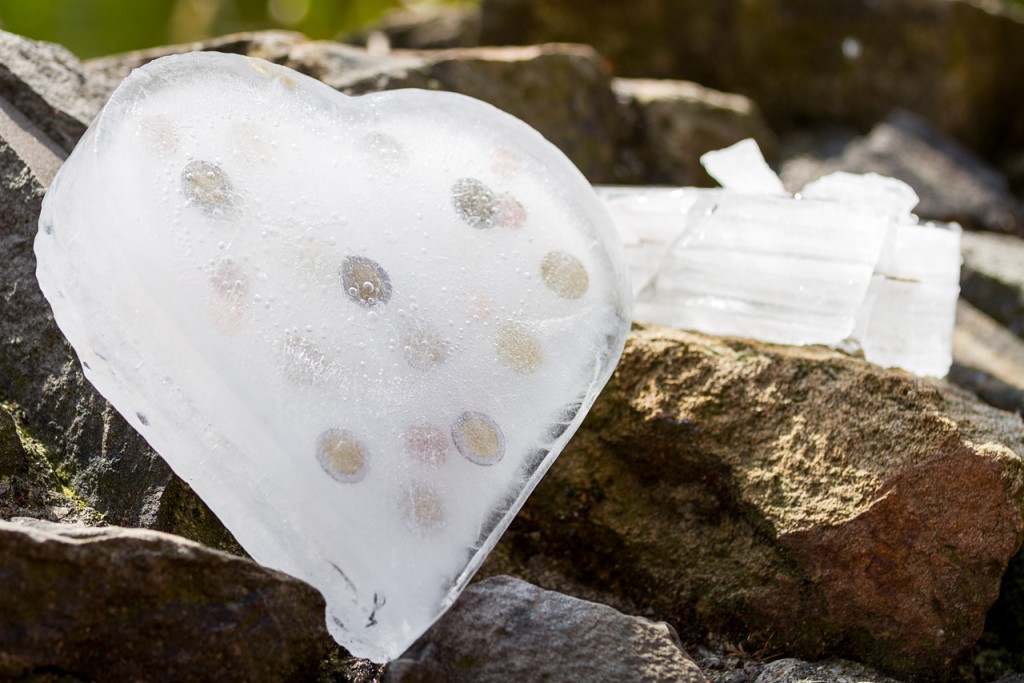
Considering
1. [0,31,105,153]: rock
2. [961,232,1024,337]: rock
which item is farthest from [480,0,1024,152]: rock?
[0,31,105,153]: rock

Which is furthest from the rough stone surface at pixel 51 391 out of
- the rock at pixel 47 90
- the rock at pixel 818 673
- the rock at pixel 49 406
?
the rock at pixel 818 673

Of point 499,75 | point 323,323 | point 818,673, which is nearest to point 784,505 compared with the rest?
point 818,673

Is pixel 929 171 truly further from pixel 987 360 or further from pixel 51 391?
pixel 51 391

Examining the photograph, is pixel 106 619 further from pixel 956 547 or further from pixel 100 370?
pixel 956 547

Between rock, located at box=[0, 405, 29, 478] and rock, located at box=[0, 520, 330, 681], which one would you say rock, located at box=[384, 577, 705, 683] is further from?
rock, located at box=[0, 405, 29, 478]

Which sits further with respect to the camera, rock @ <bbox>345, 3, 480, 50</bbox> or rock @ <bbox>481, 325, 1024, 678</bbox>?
rock @ <bbox>345, 3, 480, 50</bbox>

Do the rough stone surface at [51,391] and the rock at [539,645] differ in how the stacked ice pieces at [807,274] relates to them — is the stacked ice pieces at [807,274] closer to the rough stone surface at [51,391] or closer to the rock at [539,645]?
the rock at [539,645]

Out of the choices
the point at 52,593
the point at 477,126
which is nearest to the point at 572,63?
the point at 477,126
